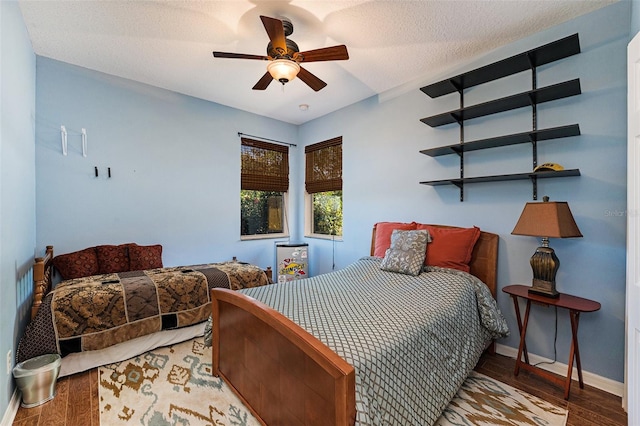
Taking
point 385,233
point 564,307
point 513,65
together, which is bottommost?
point 564,307

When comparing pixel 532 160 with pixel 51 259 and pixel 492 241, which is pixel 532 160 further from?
pixel 51 259

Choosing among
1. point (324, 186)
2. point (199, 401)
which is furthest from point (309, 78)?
point (199, 401)

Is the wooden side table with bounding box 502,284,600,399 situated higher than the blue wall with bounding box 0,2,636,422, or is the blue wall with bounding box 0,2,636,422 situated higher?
the blue wall with bounding box 0,2,636,422

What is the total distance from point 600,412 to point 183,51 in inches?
166

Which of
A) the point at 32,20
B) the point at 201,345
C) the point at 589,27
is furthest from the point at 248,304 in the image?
the point at 589,27

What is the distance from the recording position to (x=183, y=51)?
261cm

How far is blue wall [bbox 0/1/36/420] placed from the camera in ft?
5.49

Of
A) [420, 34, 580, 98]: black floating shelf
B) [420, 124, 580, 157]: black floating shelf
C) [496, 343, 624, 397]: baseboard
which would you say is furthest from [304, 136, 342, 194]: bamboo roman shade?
[496, 343, 624, 397]: baseboard

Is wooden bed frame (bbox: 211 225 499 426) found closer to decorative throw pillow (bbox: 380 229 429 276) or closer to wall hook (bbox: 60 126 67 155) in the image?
decorative throw pillow (bbox: 380 229 429 276)

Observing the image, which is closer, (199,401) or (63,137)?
(199,401)

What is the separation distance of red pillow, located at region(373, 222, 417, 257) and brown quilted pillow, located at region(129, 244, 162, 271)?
8.31 feet

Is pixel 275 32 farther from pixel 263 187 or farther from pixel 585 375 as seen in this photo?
pixel 585 375

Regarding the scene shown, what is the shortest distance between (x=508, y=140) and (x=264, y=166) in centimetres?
326

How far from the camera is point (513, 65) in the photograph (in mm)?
A: 2299
